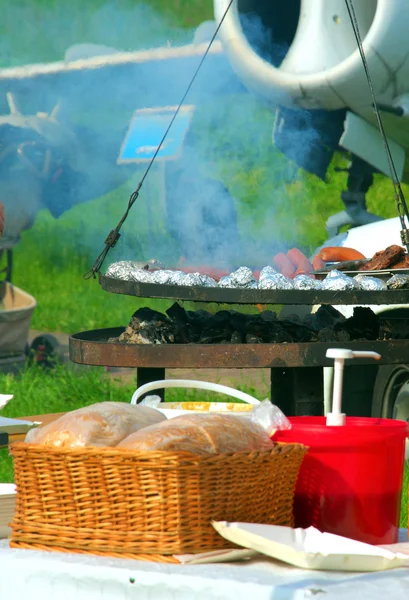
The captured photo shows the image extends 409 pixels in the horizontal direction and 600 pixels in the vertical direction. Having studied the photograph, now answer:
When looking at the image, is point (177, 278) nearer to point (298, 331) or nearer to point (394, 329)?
point (298, 331)

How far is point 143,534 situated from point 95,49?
8583mm

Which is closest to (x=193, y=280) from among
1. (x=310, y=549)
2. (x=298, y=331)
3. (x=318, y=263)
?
(x=298, y=331)

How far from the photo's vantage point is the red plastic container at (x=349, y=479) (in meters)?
1.53

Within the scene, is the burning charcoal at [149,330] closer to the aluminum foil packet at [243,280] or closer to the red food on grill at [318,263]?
the aluminum foil packet at [243,280]

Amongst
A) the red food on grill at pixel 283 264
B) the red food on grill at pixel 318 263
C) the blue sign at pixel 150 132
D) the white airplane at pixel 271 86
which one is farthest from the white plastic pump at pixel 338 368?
the blue sign at pixel 150 132

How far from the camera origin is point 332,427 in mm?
1564

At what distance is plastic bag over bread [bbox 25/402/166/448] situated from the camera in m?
1.45

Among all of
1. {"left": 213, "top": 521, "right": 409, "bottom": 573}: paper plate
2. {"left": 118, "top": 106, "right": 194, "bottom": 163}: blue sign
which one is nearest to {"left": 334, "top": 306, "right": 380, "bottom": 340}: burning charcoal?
{"left": 213, "top": 521, "right": 409, "bottom": 573}: paper plate

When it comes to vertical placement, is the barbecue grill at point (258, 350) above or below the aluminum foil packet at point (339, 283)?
below

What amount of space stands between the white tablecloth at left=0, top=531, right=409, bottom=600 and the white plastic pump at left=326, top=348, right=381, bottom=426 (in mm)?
284

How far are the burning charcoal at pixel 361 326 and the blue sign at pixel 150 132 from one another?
5.98m

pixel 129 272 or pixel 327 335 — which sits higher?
pixel 129 272

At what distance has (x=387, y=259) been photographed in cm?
347

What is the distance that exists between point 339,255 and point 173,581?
9.63 feet
